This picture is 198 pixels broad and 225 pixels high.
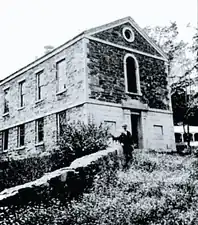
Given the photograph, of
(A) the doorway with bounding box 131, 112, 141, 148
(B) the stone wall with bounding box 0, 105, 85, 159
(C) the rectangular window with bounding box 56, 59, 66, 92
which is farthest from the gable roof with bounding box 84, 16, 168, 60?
(A) the doorway with bounding box 131, 112, 141, 148

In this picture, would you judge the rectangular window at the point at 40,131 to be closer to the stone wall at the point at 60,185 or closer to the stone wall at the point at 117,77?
the stone wall at the point at 117,77

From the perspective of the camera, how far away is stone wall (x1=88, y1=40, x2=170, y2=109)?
19.2m

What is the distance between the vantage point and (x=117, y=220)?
739cm

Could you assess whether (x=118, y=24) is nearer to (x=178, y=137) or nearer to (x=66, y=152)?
(x=66, y=152)

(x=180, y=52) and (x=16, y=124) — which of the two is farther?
(x=180, y=52)

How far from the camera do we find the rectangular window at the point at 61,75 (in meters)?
20.6

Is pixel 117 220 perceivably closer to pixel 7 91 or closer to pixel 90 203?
pixel 90 203

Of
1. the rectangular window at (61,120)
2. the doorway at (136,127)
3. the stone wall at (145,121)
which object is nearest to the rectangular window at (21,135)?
the rectangular window at (61,120)

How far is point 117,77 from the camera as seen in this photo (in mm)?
20422

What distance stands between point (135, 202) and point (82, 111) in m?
10.1

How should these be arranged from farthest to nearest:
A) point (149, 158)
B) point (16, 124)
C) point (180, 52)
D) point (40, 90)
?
1. point (180, 52)
2. point (16, 124)
3. point (40, 90)
4. point (149, 158)

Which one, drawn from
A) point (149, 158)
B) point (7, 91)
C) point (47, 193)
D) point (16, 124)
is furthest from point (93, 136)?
point (7, 91)

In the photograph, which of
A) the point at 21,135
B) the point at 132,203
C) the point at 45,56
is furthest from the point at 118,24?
the point at 132,203

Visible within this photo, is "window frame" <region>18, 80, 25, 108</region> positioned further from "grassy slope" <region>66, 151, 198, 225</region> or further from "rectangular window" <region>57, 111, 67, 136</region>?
"grassy slope" <region>66, 151, 198, 225</region>
